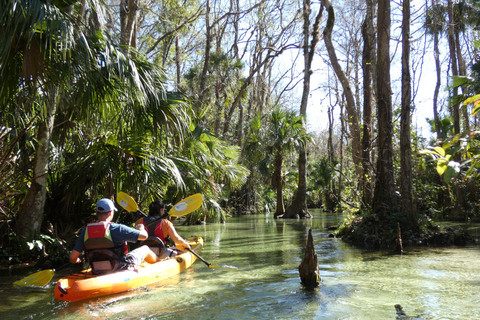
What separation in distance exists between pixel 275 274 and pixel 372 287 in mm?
1748

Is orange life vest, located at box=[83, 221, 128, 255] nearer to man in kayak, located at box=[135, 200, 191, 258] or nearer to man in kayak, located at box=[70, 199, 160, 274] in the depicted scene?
man in kayak, located at box=[70, 199, 160, 274]

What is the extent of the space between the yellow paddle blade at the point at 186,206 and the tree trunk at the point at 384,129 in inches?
230

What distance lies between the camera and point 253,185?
27.9 m

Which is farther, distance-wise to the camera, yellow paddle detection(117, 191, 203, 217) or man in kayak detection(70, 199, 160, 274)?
yellow paddle detection(117, 191, 203, 217)

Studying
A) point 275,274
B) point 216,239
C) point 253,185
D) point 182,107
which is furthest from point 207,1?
point 275,274

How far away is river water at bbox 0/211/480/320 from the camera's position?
15.4 feet

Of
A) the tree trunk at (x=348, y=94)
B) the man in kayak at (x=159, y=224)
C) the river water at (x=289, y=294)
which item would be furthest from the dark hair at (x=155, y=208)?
the tree trunk at (x=348, y=94)

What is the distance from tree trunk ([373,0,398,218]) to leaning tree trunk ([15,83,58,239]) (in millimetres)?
8444

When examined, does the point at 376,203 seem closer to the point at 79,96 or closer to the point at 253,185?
the point at 79,96

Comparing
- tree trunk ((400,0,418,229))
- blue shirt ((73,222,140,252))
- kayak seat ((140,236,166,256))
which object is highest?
tree trunk ((400,0,418,229))

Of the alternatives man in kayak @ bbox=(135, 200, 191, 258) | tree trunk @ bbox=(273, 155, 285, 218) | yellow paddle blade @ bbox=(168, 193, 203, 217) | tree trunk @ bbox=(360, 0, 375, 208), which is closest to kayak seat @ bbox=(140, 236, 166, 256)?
man in kayak @ bbox=(135, 200, 191, 258)

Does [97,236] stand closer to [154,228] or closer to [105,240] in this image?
[105,240]

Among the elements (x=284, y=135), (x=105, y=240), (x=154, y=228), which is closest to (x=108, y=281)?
(x=105, y=240)

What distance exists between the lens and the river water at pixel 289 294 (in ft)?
15.4
